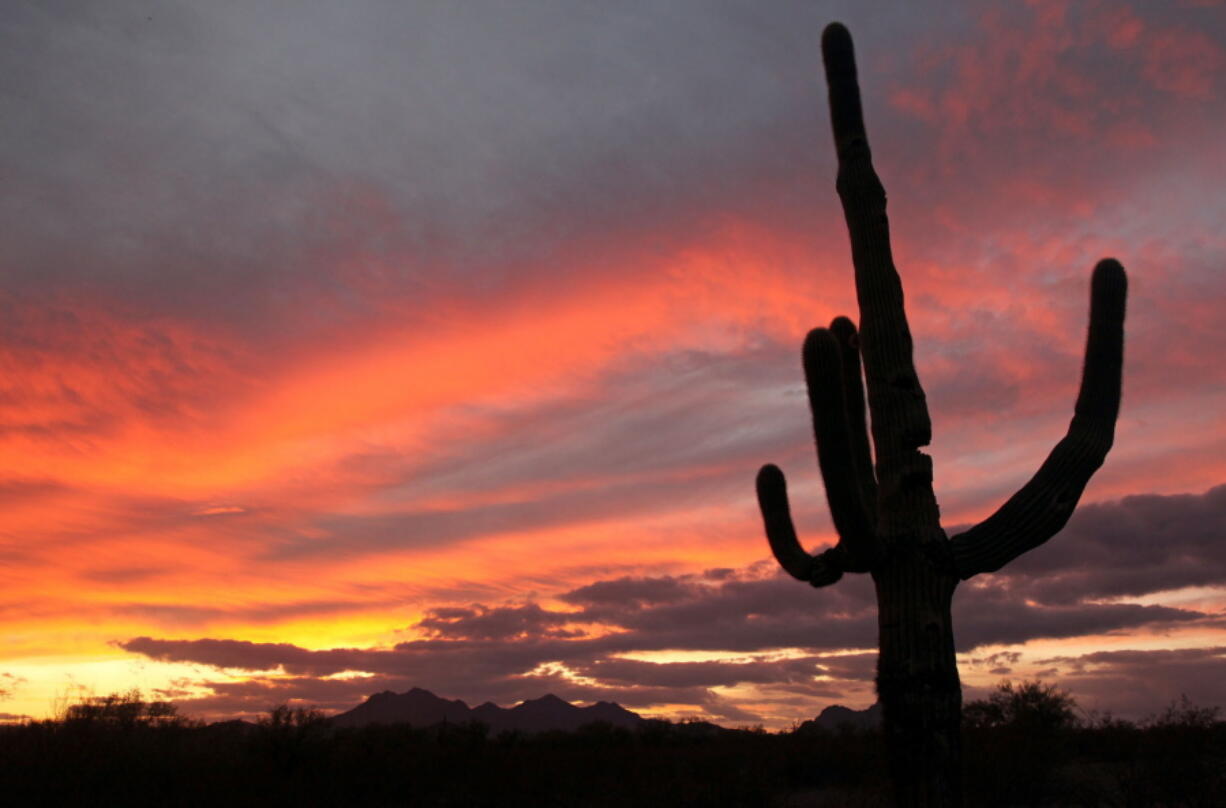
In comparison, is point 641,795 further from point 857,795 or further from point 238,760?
point 238,760

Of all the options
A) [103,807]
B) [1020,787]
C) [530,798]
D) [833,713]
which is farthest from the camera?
[833,713]

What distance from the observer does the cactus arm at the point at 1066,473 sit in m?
8.13

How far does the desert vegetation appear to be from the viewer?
1336 centimetres

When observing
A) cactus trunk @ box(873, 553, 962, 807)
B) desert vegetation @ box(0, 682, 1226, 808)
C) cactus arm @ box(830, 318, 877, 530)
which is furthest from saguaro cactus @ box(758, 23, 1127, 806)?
desert vegetation @ box(0, 682, 1226, 808)

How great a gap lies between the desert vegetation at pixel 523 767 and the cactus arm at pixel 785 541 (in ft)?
16.8

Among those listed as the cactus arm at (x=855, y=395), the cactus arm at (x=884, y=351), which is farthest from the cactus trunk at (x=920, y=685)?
the cactus arm at (x=855, y=395)

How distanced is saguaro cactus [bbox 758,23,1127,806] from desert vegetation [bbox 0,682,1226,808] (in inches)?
227

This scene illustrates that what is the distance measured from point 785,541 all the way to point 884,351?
2648mm

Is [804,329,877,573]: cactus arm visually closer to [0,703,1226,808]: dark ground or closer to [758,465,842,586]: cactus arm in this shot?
[758,465,842,586]: cactus arm

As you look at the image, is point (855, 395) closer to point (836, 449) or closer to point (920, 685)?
point (836, 449)

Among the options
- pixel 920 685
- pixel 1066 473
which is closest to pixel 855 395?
pixel 1066 473

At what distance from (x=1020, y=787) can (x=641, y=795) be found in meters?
5.82

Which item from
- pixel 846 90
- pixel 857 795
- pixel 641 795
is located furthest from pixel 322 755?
pixel 846 90

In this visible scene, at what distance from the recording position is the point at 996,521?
827 centimetres
